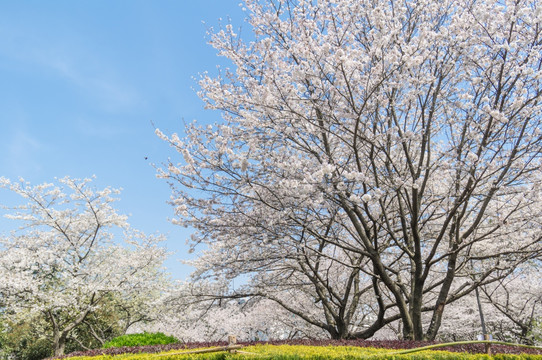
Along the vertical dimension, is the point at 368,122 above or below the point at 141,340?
above

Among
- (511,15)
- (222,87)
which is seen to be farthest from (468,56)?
(222,87)

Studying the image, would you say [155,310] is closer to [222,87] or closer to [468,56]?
[222,87]

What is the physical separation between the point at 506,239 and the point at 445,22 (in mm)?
4860

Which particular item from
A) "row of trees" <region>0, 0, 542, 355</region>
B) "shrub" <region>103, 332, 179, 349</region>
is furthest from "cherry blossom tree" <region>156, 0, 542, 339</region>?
Answer: "shrub" <region>103, 332, 179, 349</region>

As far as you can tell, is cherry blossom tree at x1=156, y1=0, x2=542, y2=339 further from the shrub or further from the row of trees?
the shrub

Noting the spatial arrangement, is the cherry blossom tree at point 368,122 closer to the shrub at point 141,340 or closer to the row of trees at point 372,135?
the row of trees at point 372,135

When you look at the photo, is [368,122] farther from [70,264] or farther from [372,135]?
[70,264]

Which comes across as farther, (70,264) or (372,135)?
(70,264)

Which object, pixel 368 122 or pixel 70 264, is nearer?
pixel 368 122

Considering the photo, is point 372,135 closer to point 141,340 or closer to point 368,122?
point 368,122

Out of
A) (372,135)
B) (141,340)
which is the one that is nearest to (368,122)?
(372,135)

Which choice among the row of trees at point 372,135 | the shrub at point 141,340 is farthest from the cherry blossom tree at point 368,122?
the shrub at point 141,340

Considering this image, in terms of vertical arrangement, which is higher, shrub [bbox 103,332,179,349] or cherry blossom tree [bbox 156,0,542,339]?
cherry blossom tree [bbox 156,0,542,339]

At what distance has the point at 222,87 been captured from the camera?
8.16 meters
